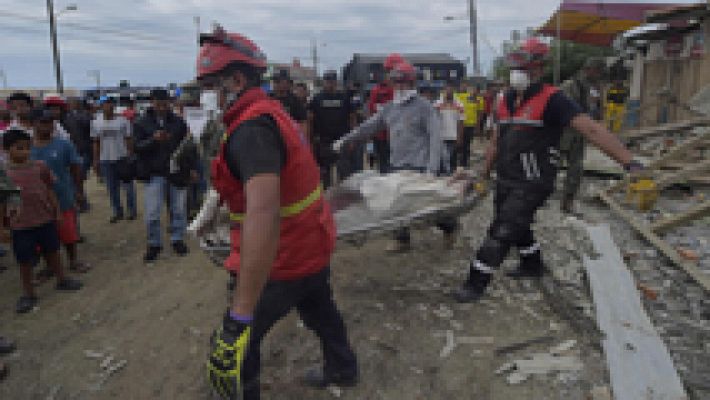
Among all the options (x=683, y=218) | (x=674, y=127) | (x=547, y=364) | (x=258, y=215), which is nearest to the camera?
(x=258, y=215)

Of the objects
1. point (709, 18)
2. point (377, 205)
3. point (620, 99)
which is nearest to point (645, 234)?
point (377, 205)

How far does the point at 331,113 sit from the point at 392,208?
12.6 feet

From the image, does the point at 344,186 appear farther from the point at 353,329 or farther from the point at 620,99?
the point at 620,99

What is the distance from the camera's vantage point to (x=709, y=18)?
30.6 feet

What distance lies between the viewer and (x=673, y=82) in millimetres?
11422

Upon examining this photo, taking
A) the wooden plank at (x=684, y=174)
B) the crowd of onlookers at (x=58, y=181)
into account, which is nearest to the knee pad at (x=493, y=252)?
the crowd of onlookers at (x=58, y=181)

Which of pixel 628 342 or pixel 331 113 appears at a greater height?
pixel 331 113

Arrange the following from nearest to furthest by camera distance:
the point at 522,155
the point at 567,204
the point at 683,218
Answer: the point at 522,155
the point at 683,218
the point at 567,204

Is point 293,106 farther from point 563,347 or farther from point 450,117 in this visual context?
point 563,347

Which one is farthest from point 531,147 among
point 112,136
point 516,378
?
point 112,136

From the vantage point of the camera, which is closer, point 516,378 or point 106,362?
point 516,378

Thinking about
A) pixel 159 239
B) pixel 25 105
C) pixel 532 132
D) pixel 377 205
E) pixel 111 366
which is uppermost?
pixel 25 105

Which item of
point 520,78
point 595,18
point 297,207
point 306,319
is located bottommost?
point 306,319

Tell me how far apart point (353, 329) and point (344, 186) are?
1378mm
